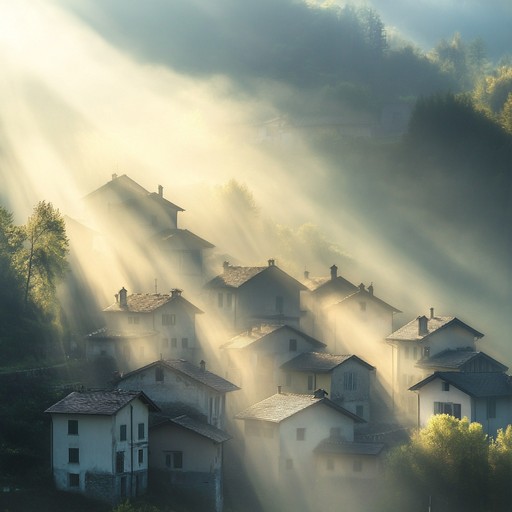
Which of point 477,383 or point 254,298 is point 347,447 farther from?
point 254,298

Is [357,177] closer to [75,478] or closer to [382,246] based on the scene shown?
[382,246]

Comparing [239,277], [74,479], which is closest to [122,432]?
[74,479]

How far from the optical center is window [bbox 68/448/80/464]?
203 feet

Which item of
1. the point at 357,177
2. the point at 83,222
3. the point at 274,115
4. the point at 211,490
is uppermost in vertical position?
the point at 274,115

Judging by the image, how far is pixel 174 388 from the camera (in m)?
70.0

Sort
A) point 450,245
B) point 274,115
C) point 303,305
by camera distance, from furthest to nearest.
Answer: point 274,115 → point 450,245 → point 303,305

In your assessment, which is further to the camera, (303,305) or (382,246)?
(382,246)

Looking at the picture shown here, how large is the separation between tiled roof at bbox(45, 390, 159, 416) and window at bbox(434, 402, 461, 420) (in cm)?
2058

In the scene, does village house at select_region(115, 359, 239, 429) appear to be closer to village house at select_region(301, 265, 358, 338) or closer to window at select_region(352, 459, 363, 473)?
window at select_region(352, 459, 363, 473)

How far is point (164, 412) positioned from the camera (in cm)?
6975

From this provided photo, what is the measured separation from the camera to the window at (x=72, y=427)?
6212cm

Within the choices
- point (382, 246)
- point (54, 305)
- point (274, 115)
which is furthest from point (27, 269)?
point (274, 115)

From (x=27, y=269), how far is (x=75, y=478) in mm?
18929

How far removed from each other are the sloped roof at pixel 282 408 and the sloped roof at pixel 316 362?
5.76 meters
